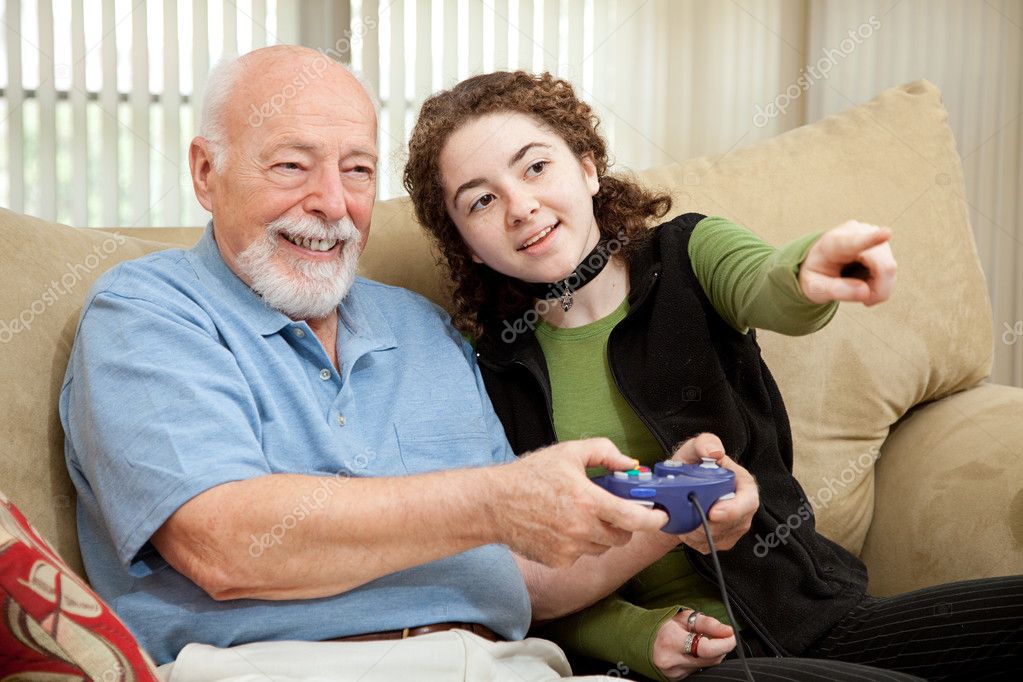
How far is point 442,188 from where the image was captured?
4.52 feet

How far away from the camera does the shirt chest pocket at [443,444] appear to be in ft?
4.03

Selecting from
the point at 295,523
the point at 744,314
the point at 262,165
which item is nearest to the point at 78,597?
the point at 295,523

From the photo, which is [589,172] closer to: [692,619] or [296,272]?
[296,272]

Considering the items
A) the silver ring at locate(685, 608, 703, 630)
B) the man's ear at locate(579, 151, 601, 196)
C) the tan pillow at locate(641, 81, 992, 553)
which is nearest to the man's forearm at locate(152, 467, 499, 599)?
the silver ring at locate(685, 608, 703, 630)

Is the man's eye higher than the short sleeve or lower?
higher

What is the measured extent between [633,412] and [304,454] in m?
0.43

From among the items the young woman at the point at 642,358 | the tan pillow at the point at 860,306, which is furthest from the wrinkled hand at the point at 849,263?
the tan pillow at the point at 860,306

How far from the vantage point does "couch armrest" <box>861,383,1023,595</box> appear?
1384 millimetres

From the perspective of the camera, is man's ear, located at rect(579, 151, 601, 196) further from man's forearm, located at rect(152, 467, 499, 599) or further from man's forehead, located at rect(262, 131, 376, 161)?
man's forearm, located at rect(152, 467, 499, 599)

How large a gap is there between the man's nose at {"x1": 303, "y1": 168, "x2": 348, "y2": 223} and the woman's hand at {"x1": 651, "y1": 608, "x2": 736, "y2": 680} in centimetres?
64

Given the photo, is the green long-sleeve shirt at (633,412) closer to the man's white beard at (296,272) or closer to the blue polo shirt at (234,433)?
the blue polo shirt at (234,433)

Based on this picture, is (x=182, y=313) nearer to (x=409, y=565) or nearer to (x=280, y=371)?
(x=280, y=371)

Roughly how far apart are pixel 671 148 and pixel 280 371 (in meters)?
2.29

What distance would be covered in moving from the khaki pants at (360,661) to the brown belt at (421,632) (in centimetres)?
3
